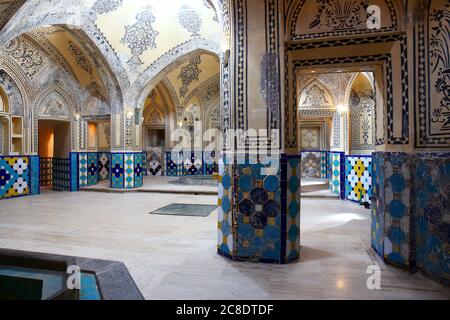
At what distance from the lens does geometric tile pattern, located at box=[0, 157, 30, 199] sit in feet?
23.8

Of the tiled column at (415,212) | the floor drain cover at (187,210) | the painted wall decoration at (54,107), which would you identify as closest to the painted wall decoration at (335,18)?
the tiled column at (415,212)

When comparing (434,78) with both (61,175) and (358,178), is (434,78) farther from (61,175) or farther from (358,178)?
(61,175)

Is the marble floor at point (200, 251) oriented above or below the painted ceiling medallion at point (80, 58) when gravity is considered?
below

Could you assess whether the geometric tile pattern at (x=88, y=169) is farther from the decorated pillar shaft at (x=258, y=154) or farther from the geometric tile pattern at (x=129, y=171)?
the decorated pillar shaft at (x=258, y=154)

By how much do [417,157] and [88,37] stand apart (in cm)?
754

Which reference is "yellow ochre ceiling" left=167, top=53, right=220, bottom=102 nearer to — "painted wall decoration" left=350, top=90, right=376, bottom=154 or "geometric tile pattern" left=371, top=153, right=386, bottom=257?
"painted wall decoration" left=350, top=90, right=376, bottom=154

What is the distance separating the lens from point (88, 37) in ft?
24.9

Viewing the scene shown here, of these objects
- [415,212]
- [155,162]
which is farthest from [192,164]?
[415,212]

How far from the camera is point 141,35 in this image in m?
8.21

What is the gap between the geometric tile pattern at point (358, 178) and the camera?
610 cm

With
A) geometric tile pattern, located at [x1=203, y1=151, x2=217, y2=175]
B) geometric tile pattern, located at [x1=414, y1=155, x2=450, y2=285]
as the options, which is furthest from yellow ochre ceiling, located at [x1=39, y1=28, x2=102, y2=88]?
geometric tile pattern, located at [x1=414, y1=155, x2=450, y2=285]

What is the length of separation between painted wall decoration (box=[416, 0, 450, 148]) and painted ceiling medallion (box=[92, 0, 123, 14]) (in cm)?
702

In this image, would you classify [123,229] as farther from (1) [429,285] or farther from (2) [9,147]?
(2) [9,147]

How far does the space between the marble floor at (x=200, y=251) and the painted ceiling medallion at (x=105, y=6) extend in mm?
4695
